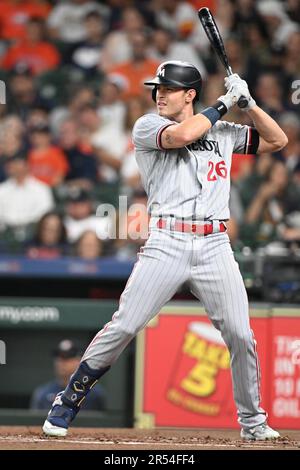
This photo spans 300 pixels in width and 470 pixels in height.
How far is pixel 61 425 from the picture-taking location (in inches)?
Result: 198

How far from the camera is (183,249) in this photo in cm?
493

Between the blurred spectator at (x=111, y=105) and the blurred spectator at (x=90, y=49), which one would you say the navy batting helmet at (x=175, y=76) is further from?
the blurred spectator at (x=90, y=49)

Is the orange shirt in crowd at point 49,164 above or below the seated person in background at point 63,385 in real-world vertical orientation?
above

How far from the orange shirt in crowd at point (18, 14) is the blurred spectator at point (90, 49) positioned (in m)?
0.52

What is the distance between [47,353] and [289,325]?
1741 millimetres

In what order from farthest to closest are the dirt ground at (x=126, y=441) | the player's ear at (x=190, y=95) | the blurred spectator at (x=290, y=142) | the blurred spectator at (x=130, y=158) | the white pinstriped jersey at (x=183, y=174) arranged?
1. the blurred spectator at (x=290, y=142)
2. the blurred spectator at (x=130, y=158)
3. the player's ear at (x=190, y=95)
4. the white pinstriped jersey at (x=183, y=174)
5. the dirt ground at (x=126, y=441)

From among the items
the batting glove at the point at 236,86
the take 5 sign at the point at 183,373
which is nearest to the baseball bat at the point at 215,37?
the batting glove at the point at 236,86

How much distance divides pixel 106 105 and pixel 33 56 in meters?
1.05

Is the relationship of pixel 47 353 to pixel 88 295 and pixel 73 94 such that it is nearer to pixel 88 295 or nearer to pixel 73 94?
pixel 88 295

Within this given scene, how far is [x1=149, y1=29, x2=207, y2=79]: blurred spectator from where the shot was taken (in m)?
10.2

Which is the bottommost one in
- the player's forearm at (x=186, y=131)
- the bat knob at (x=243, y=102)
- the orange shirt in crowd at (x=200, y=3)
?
the player's forearm at (x=186, y=131)

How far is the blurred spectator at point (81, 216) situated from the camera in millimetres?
8666
